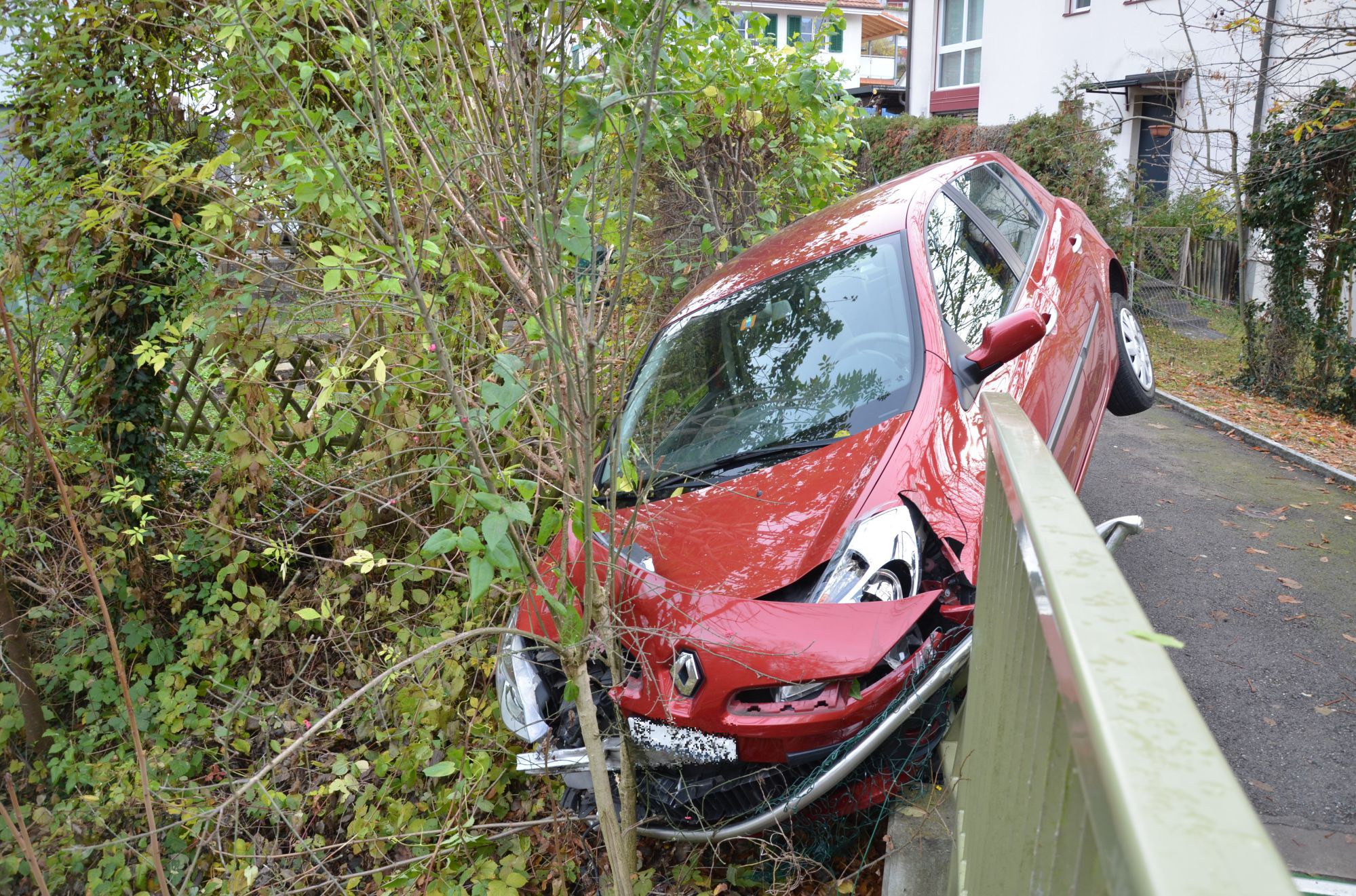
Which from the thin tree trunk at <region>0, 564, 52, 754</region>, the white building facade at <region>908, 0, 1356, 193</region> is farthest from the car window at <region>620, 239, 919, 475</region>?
the white building facade at <region>908, 0, 1356, 193</region>

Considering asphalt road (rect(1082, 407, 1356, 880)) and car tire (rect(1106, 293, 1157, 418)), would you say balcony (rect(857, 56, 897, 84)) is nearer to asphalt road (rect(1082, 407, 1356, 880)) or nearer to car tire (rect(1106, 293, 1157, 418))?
asphalt road (rect(1082, 407, 1356, 880))

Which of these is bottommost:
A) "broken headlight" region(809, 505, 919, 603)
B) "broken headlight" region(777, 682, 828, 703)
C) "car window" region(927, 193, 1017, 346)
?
"broken headlight" region(777, 682, 828, 703)

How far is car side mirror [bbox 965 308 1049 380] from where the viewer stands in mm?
3402

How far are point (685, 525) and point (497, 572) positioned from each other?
2.29ft

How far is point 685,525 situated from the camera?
134 inches

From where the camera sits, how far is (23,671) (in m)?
5.55

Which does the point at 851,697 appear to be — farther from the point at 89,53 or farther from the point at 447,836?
the point at 89,53

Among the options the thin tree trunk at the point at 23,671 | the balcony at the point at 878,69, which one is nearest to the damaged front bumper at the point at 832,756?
the thin tree trunk at the point at 23,671

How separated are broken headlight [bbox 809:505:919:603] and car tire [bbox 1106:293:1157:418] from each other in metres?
2.66

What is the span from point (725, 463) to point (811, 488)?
473mm

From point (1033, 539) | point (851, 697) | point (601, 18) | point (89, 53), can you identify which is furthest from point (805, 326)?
point (89, 53)

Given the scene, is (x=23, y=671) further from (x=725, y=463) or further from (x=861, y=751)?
(x=861, y=751)

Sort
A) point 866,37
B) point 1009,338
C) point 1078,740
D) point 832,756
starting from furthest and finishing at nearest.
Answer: point 866,37 < point 1009,338 < point 832,756 < point 1078,740

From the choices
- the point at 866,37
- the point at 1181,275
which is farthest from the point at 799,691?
the point at 866,37
